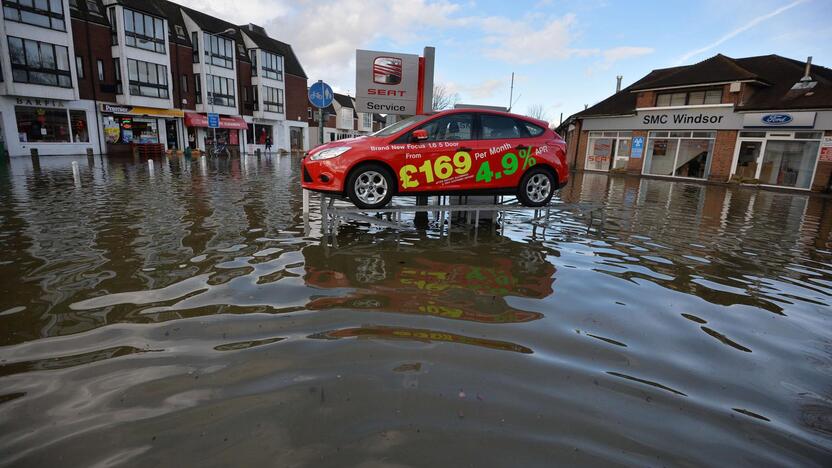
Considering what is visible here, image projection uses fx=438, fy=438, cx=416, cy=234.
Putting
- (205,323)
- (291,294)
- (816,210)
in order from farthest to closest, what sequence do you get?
(816,210)
(291,294)
(205,323)

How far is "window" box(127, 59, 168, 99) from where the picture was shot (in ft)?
99.7

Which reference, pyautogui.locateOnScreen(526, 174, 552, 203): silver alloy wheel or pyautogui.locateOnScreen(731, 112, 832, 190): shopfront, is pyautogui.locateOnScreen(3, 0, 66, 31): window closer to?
pyautogui.locateOnScreen(526, 174, 552, 203): silver alloy wheel

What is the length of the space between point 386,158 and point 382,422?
4.50 meters

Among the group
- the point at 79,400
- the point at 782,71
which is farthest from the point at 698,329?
the point at 782,71

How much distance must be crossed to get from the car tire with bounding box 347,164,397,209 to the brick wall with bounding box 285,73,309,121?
4473 cm

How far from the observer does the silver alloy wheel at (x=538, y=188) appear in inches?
289

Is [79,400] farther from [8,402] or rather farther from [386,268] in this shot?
[386,268]

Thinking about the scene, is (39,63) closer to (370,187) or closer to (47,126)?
(47,126)

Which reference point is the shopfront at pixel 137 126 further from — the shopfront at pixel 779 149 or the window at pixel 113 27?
the shopfront at pixel 779 149

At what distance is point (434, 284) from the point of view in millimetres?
4676

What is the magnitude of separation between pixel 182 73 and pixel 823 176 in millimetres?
42103

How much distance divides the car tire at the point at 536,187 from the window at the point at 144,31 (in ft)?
110

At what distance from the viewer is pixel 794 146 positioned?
70.2ft

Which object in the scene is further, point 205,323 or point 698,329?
point 698,329
